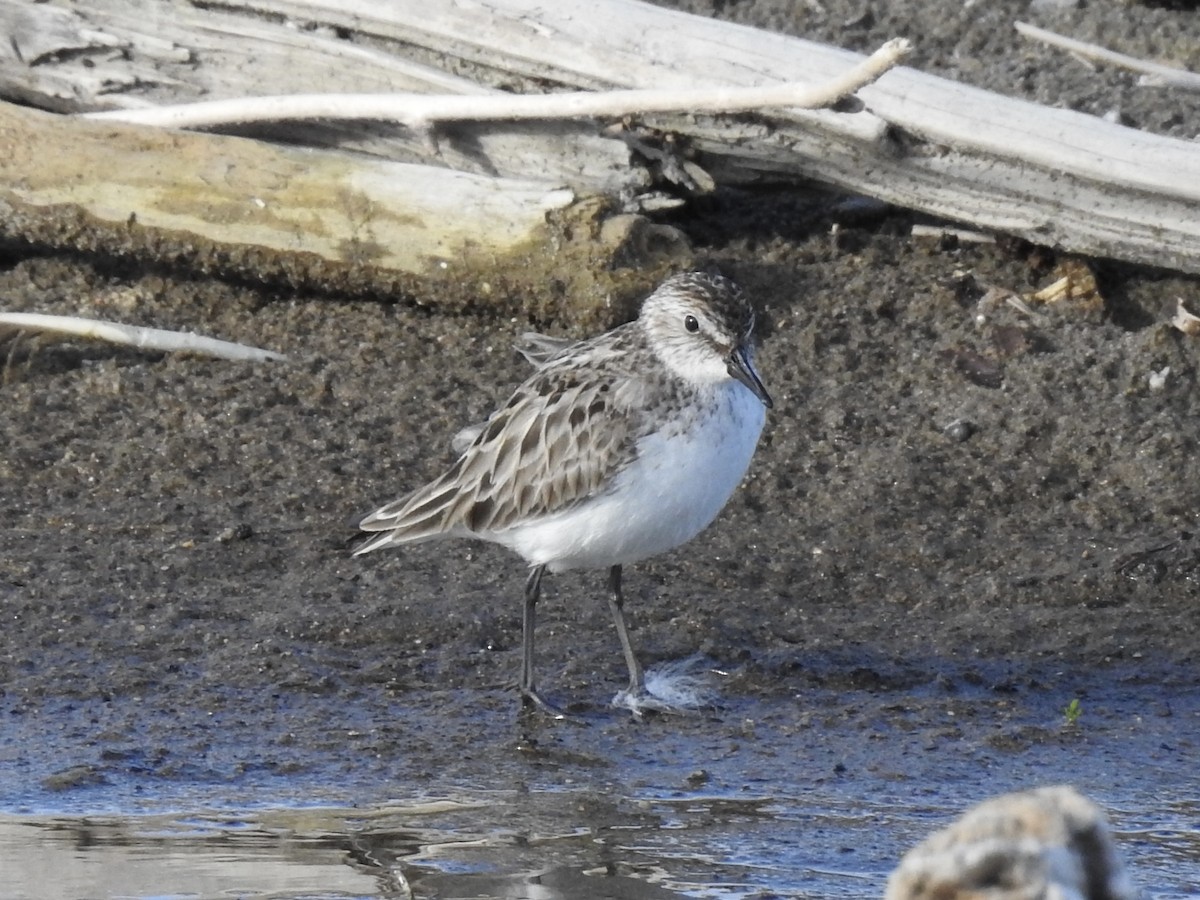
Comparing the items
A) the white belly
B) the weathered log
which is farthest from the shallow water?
the weathered log

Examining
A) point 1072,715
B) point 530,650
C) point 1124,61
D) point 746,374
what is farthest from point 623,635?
point 1124,61

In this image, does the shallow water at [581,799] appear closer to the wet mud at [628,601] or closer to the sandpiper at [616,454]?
the wet mud at [628,601]

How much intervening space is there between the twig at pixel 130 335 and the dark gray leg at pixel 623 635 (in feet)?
8.06

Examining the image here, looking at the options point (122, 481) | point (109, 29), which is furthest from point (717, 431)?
point (109, 29)

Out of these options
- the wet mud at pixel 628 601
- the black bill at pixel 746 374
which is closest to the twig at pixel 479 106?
the wet mud at pixel 628 601

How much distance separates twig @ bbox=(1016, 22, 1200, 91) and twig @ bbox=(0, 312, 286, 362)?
4.45 metres

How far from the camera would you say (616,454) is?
631 centimetres

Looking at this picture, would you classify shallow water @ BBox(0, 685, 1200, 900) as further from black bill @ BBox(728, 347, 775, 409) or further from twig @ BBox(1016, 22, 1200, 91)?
twig @ BBox(1016, 22, 1200, 91)

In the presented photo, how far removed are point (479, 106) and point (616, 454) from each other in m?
2.31

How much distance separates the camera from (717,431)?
6277 mm

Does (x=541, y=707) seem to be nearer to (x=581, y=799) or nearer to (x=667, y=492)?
(x=581, y=799)

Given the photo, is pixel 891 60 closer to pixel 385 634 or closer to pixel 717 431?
pixel 717 431

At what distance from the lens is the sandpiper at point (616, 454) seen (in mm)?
6266

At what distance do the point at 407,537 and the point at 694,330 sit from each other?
1247 millimetres
